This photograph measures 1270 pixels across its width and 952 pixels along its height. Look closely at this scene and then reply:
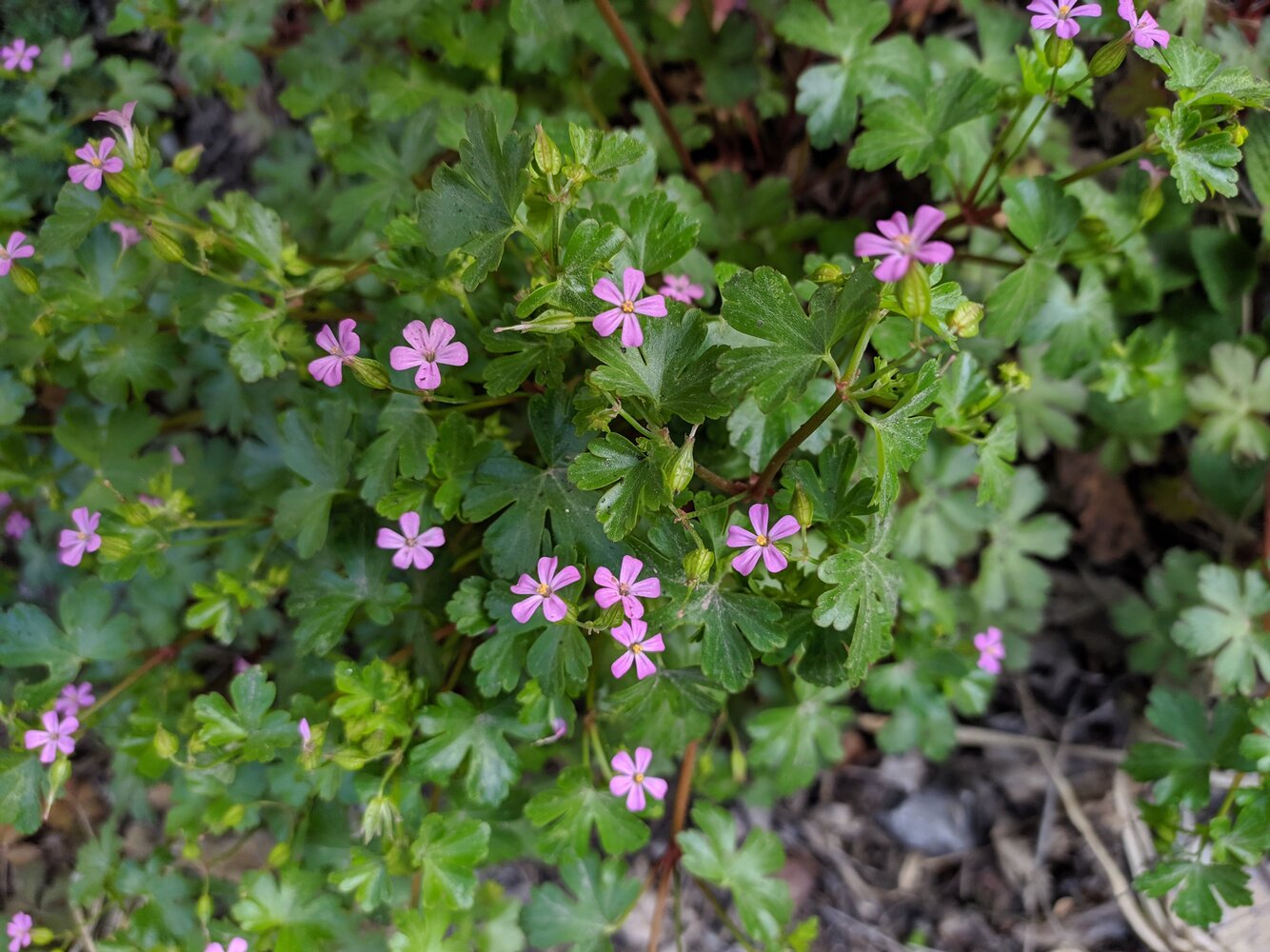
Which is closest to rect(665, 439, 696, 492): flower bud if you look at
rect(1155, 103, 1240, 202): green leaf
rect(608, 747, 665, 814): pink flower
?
rect(608, 747, 665, 814): pink flower

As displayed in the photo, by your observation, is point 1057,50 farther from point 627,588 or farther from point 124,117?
point 124,117

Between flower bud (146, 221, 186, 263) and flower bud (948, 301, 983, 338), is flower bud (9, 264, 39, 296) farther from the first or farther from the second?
flower bud (948, 301, 983, 338)

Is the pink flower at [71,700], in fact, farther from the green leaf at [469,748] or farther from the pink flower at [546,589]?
the pink flower at [546,589]

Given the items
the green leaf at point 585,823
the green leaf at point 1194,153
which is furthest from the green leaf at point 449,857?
the green leaf at point 1194,153

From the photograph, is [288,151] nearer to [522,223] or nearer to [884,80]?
[522,223]

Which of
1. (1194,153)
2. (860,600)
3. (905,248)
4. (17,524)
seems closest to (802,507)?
(860,600)
